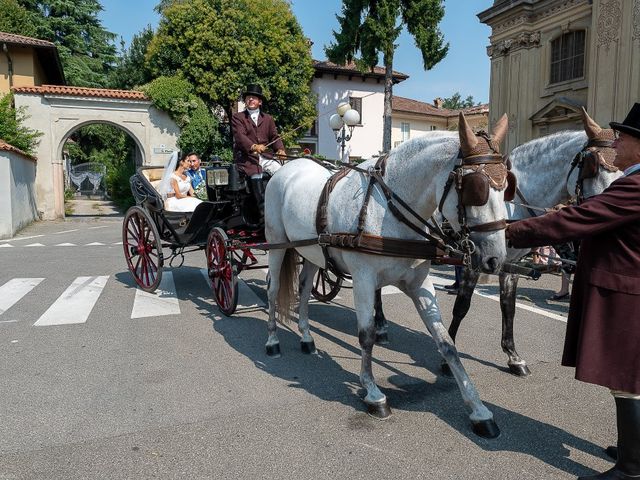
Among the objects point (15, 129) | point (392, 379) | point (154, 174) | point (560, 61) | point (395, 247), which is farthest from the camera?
point (15, 129)

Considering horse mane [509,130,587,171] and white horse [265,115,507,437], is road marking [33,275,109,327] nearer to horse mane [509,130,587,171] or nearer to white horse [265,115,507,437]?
white horse [265,115,507,437]

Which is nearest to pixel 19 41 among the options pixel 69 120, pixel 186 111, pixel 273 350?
pixel 69 120

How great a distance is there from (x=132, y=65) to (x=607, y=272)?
113 feet

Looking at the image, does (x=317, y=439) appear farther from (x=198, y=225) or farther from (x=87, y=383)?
(x=198, y=225)

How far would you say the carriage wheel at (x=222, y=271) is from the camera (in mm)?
Answer: 5766

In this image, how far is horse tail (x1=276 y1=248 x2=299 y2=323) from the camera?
5.13 m

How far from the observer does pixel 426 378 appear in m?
4.20

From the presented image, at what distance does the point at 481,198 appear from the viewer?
2625 millimetres

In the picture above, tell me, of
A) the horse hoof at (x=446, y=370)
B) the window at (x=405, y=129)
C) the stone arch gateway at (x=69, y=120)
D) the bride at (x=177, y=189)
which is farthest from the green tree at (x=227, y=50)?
the horse hoof at (x=446, y=370)

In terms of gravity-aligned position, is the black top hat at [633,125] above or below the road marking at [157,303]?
above

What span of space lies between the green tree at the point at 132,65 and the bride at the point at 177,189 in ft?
78.1

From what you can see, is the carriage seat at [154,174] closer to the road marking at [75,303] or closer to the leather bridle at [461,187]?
the road marking at [75,303]

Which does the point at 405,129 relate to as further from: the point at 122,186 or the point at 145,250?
the point at 145,250

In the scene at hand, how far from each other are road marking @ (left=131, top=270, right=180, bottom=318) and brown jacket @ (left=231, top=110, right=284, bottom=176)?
6.57ft
